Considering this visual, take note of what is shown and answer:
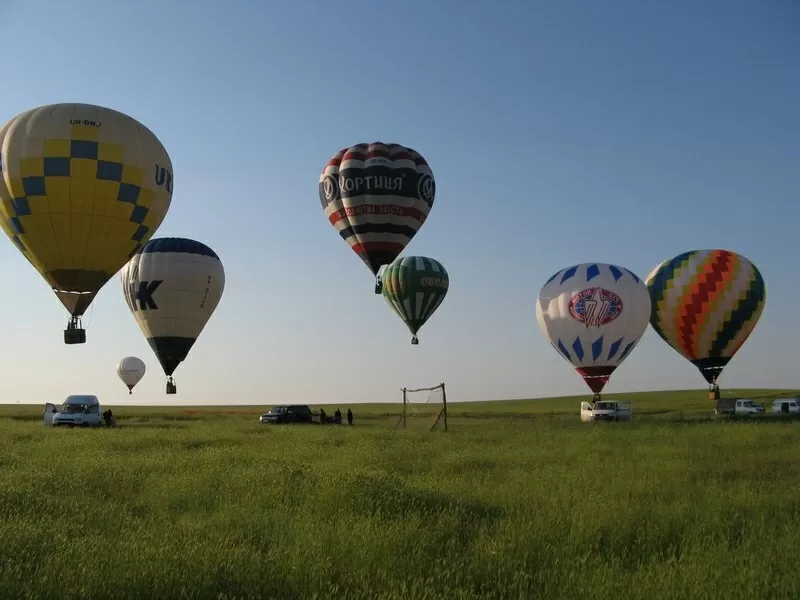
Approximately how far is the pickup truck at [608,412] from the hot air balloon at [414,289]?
13.2 m

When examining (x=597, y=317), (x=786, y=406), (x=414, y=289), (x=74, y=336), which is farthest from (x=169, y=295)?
(x=786, y=406)

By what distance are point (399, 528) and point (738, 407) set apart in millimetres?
50292

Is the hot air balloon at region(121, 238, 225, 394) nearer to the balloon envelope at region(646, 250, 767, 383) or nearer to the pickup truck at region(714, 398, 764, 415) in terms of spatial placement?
the balloon envelope at region(646, 250, 767, 383)

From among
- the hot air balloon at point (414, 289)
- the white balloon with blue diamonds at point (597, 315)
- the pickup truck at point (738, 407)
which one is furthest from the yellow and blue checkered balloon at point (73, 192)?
the pickup truck at point (738, 407)

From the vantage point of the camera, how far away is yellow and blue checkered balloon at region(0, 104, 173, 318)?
91.3ft

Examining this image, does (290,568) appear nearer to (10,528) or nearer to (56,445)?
(10,528)

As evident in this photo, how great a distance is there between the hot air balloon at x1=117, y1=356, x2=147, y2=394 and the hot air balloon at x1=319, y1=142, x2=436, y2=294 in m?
51.0

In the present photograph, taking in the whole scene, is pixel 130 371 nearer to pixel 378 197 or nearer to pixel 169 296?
pixel 169 296

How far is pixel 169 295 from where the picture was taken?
40.2 metres

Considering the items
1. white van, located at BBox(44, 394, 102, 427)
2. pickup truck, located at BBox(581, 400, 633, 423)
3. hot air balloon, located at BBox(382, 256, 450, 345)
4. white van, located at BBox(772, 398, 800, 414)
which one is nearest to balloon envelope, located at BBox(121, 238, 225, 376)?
white van, located at BBox(44, 394, 102, 427)

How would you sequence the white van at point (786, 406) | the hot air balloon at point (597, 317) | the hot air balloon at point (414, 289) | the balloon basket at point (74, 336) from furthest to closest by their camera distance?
the white van at point (786, 406) → the hot air balloon at point (414, 289) → the hot air balloon at point (597, 317) → the balloon basket at point (74, 336)

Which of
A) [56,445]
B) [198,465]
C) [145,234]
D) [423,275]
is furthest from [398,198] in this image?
[198,465]

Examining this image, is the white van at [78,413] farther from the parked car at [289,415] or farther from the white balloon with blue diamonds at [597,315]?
the white balloon with blue diamonds at [597,315]

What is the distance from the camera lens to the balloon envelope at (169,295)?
40.3 metres
